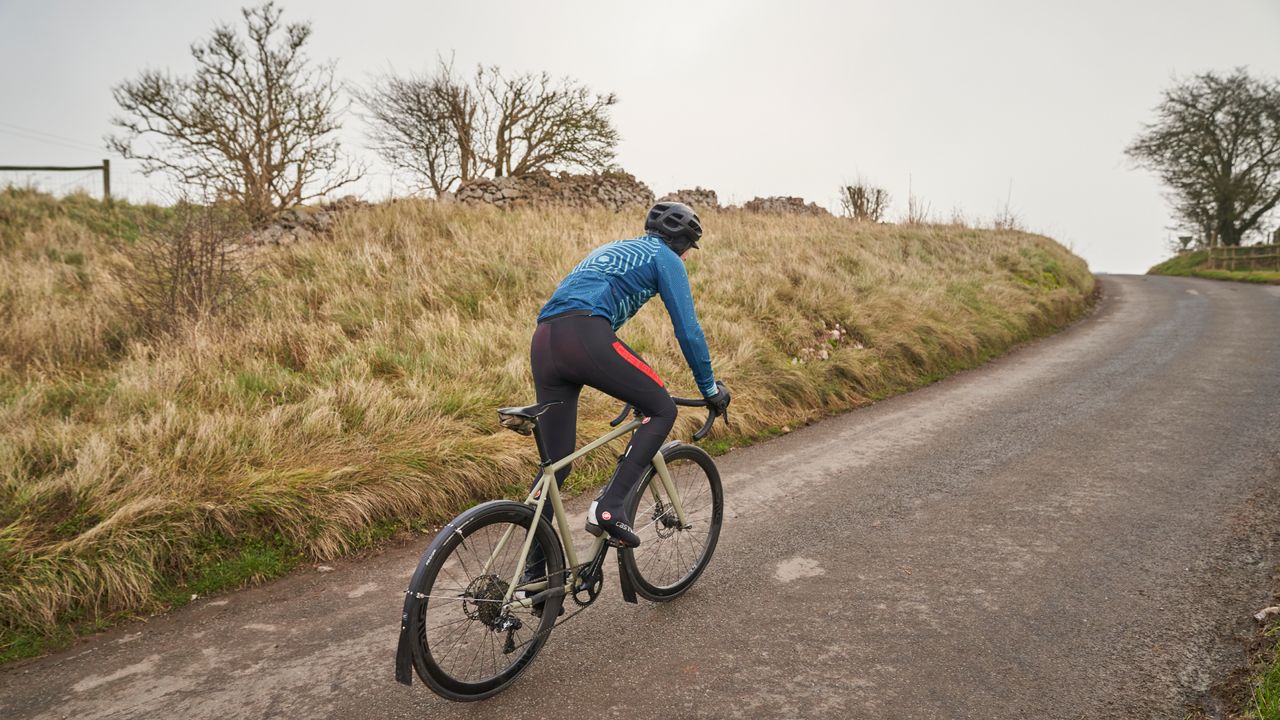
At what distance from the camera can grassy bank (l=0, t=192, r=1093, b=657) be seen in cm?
415

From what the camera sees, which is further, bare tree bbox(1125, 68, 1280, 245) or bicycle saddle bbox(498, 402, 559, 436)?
bare tree bbox(1125, 68, 1280, 245)

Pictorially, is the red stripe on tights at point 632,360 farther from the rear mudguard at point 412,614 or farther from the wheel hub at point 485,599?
the wheel hub at point 485,599

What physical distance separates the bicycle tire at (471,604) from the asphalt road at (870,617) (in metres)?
0.15

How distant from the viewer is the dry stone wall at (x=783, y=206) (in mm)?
21094

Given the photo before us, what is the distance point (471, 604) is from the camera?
2.86m

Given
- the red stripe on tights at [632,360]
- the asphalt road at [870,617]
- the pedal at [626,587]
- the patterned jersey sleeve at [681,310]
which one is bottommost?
the asphalt road at [870,617]

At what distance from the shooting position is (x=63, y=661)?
3404 millimetres

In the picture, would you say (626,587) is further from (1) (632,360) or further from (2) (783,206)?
(2) (783,206)

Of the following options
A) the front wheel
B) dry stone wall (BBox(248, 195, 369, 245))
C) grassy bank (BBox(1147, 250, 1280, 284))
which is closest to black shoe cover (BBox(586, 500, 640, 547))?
the front wheel

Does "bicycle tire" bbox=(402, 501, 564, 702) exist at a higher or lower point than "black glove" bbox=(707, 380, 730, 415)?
lower

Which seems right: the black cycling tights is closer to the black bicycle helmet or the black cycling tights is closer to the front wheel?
the front wheel

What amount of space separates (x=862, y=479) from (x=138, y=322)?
27.2 ft

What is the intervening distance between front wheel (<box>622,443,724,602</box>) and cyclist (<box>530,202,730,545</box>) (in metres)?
0.22

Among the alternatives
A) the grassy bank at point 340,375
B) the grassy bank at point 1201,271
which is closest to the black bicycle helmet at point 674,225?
the grassy bank at point 340,375
